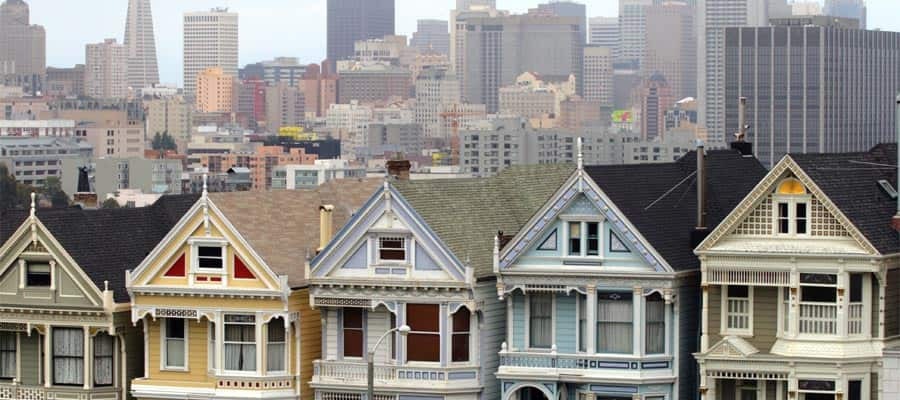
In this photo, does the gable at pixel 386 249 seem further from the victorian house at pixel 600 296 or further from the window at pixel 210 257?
the window at pixel 210 257

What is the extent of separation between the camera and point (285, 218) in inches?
1960

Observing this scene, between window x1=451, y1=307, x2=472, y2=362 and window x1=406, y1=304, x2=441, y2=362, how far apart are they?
0.91 feet

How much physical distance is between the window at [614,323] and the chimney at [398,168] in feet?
21.7

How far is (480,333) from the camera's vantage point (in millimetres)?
45906

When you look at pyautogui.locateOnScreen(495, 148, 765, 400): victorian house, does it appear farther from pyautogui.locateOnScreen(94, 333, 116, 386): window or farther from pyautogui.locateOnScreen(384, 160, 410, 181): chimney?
pyautogui.locateOnScreen(94, 333, 116, 386): window

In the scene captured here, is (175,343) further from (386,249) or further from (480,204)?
(480,204)

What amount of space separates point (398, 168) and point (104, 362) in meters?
6.43

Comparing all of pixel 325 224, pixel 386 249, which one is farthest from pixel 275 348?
pixel 386 249

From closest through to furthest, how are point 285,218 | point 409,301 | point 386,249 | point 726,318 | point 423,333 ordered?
1. point 726,318
2. point 409,301
3. point 423,333
4. point 386,249
5. point 285,218

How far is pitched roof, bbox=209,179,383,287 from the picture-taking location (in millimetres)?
47906

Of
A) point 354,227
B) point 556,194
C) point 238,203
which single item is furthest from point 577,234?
point 238,203

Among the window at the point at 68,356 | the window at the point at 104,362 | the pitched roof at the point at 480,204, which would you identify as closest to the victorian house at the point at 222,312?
the window at the point at 104,362

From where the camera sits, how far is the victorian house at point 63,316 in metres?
48.6

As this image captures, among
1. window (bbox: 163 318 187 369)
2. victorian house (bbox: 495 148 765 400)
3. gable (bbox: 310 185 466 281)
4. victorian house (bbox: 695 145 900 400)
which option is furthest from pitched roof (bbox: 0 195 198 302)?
victorian house (bbox: 695 145 900 400)
